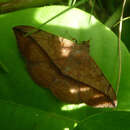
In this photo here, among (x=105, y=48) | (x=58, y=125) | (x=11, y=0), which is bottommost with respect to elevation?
(x=58, y=125)

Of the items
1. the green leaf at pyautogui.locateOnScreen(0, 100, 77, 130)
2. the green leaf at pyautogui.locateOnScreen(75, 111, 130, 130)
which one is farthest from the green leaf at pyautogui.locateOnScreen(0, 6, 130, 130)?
the green leaf at pyautogui.locateOnScreen(75, 111, 130, 130)

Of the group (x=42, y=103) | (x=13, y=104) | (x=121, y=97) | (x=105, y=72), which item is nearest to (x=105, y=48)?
(x=105, y=72)

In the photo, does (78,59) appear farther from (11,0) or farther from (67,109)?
(11,0)

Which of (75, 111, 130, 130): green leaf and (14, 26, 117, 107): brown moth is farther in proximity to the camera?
(14, 26, 117, 107): brown moth

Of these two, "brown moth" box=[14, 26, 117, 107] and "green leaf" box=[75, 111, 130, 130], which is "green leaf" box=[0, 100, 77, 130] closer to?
"brown moth" box=[14, 26, 117, 107]

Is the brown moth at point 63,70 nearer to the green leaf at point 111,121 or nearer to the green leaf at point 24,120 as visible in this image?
the green leaf at point 24,120
